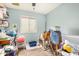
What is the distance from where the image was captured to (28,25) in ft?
3.93

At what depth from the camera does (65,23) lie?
1182 millimetres

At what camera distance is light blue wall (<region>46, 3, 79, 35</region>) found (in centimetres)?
116

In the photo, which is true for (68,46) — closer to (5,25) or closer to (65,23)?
(65,23)

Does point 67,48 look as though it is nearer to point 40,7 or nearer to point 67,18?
point 67,18

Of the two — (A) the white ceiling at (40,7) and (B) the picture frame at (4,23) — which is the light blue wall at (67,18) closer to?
(A) the white ceiling at (40,7)

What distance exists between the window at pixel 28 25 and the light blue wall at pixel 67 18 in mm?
170

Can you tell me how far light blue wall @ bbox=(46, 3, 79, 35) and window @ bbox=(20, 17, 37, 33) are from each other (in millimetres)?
170

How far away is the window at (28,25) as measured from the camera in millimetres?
1185

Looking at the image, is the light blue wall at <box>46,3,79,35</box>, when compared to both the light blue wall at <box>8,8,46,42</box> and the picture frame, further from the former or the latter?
the picture frame

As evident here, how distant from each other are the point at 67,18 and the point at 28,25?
458 millimetres

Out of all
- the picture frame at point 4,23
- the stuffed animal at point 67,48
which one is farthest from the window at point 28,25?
the stuffed animal at point 67,48

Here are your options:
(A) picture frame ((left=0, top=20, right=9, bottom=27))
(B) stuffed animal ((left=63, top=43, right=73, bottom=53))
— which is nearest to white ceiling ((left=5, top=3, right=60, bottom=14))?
(A) picture frame ((left=0, top=20, right=9, bottom=27))

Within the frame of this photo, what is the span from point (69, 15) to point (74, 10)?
0.08 m

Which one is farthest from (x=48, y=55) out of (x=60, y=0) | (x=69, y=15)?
(x=60, y=0)
